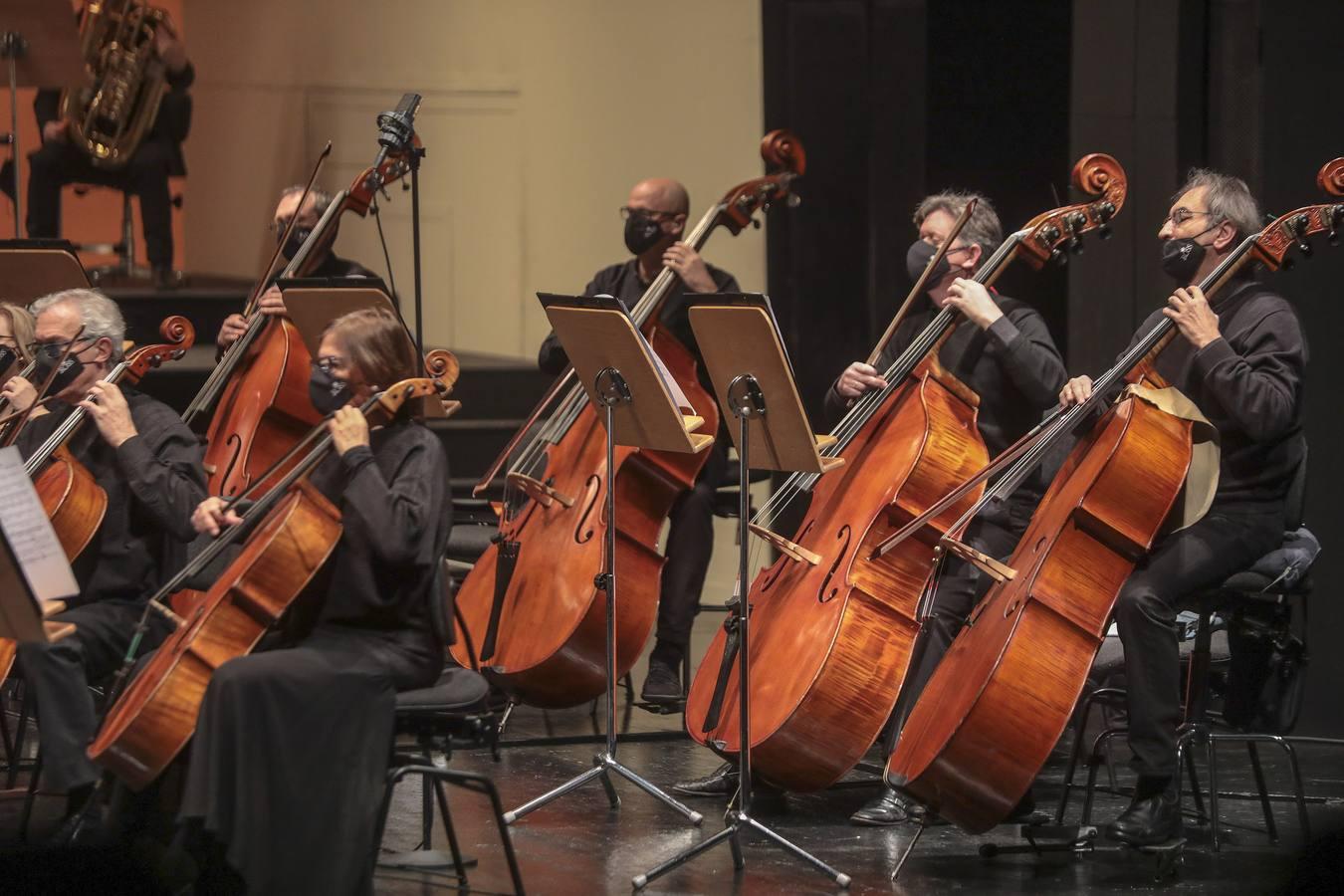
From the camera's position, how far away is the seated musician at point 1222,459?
393cm

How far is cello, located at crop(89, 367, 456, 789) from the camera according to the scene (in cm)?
345

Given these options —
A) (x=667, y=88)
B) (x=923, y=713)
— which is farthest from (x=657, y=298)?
(x=667, y=88)

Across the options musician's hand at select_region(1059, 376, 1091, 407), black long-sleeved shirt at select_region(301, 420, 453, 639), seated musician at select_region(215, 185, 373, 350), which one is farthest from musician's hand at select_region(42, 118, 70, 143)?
musician's hand at select_region(1059, 376, 1091, 407)

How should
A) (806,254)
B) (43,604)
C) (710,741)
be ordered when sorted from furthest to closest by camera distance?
(806,254) < (710,741) < (43,604)

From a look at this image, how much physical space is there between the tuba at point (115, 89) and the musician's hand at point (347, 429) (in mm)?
4677

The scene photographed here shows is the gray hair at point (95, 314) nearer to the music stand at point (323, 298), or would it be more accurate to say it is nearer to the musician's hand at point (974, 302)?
the music stand at point (323, 298)

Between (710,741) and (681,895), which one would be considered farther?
(710,741)

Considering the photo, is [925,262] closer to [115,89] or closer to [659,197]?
[659,197]

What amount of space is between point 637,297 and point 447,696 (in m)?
1.94

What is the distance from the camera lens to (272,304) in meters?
5.14

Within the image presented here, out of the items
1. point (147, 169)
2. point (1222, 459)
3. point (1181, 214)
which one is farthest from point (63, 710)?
point (147, 169)

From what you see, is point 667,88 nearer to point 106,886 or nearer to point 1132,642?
point 1132,642

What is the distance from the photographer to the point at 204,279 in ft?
29.8

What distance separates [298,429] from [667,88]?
7.96 ft
